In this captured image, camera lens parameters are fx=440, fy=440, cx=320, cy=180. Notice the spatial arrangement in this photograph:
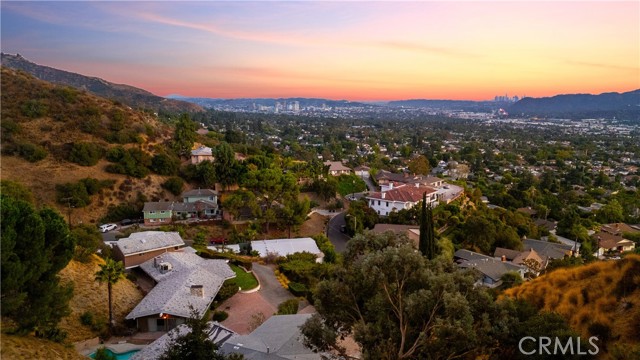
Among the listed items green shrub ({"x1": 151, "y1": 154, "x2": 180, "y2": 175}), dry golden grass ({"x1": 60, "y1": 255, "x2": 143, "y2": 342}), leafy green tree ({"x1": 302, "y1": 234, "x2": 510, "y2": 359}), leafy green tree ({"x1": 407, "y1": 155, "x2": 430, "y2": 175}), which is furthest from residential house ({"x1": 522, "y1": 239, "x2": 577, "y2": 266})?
green shrub ({"x1": 151, "y1": 154, "x2": 180, "y2": 175})

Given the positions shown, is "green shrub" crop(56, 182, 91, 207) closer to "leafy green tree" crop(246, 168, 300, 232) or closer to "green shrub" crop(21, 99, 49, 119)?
"green shrub" crop(21, 99, 49, 119)

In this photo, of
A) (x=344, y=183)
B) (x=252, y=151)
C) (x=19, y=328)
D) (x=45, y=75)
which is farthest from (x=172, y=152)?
(x=45, y=75)

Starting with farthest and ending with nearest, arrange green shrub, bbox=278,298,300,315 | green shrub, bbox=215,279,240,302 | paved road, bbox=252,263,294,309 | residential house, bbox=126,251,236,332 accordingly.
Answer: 1. paved road, bbox=252,263,294,309
2. green shrub, bbox=215,279,240,302
3. green shrub, bbox=278,298,300,315
4. residential house, bbox=126,251,236,332

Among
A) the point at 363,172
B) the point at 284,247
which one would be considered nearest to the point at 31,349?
the point at 284,247

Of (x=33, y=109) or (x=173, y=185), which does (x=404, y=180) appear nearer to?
(x=173, y=185)

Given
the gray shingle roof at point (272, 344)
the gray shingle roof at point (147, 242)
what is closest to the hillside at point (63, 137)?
the gray shingle roof at point (147, 242)
